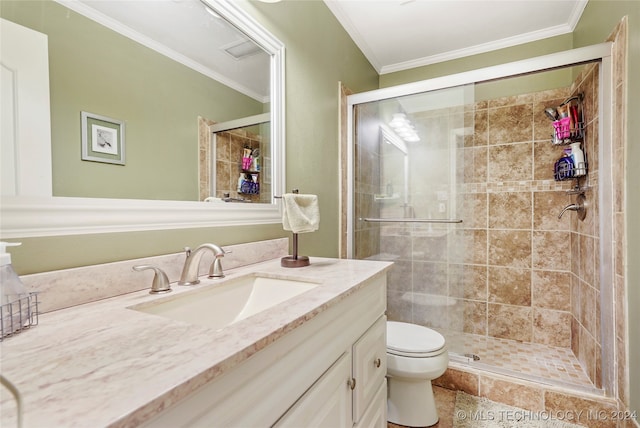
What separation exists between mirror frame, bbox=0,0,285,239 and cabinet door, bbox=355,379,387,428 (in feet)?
2.78

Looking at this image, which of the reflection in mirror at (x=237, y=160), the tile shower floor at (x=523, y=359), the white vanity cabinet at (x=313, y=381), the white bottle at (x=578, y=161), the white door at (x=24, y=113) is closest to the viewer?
the white vanity cabinet at (x=313, y=381)

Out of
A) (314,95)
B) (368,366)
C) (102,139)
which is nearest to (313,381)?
(368,366)

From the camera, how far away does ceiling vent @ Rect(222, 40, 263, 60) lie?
124 cm

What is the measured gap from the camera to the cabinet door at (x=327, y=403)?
66 cm

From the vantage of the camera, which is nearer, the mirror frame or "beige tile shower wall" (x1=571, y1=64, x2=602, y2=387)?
the mirror frame

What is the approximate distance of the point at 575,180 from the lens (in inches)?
83.2

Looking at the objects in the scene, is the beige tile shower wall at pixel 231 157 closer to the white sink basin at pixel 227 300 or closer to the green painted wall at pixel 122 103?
the green painted wall at pixel 122 103

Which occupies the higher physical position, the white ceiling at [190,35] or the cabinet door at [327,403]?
the white ceiling at [190,35]

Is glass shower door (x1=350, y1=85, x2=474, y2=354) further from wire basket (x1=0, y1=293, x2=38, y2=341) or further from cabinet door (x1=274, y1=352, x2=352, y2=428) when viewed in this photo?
wire basket (x1=0, y1=293, x2=38, y2=341)

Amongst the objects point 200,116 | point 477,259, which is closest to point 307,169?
point 200,116

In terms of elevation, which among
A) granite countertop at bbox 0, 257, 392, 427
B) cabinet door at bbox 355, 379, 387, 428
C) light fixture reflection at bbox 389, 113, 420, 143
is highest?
light fixture reflection at bbox 389, 113, 420, 143

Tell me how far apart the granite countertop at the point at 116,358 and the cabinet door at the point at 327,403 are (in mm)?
191

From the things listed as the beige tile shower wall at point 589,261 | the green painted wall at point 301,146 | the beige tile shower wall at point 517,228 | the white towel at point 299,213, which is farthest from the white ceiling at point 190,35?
the beige tile shower wall at point 589,261

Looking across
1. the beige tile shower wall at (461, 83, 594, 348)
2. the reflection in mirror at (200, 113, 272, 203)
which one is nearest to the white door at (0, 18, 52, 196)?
the reflection in mirror at (200, 113, 272, 203)
